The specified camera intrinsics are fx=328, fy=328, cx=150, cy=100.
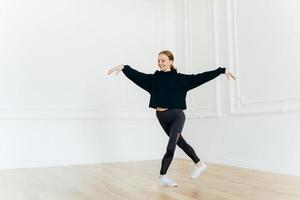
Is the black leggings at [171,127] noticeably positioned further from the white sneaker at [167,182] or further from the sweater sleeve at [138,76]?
the sweater sleeve at [138,76]

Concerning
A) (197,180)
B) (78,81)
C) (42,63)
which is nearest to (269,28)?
(197,180)

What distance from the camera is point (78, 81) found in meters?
4.93

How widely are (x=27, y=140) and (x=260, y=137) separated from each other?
3042 millimetres

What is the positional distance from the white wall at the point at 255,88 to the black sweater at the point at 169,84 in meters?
0.97

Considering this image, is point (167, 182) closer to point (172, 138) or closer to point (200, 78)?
point (172, 138)

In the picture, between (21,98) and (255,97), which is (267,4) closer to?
(255,97)

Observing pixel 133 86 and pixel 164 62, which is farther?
pixel 133 86

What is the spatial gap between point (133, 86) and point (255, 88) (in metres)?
2.07

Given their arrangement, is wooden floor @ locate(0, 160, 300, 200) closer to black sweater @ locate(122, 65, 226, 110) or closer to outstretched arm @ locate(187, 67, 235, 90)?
black sweater @ locate(122, 65, 226, 110)

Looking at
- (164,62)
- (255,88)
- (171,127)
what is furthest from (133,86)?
(171,127)

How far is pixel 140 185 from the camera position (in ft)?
9.72

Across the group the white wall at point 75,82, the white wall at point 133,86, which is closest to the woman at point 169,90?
the white wall at point 133,86

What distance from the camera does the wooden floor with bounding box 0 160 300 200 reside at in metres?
2.48

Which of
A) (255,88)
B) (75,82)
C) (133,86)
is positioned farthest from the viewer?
(133,86)
